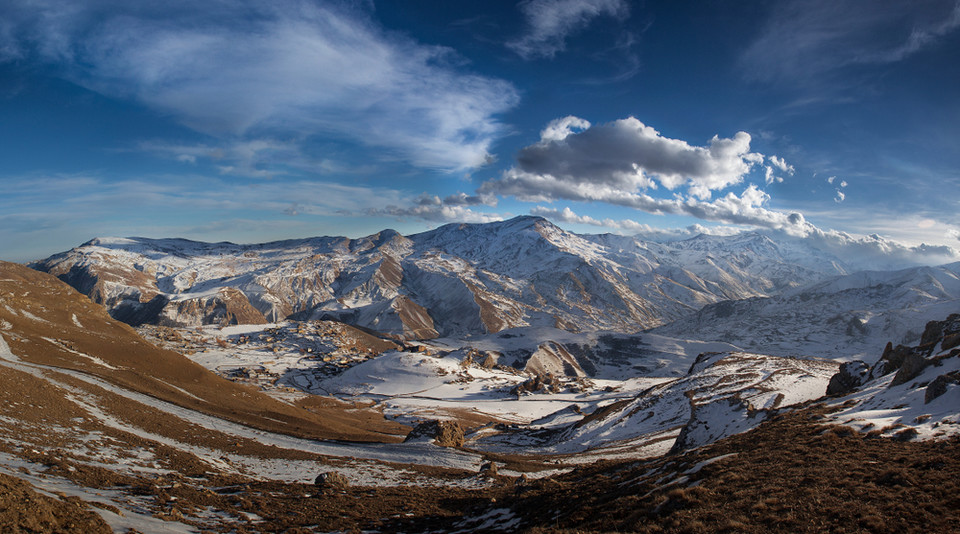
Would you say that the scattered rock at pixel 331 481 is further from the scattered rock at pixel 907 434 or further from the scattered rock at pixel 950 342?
the scattered rock at pixel 950 342

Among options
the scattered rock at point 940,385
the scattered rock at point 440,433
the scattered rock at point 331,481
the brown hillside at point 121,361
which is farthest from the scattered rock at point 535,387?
the scattered rock at point 940,385

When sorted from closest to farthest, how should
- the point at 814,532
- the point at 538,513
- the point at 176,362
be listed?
the point at 814,532, the point at 538,513, the point at 176,362

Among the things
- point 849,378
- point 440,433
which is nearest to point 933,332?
point 849,378

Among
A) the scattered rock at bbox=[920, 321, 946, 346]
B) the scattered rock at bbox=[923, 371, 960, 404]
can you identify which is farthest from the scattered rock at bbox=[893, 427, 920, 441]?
the scattered rock at bbox=[920, 321, 946, 346]

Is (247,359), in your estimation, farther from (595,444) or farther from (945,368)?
(945,368)

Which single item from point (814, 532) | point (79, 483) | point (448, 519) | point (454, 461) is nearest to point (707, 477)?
point (814, 532)

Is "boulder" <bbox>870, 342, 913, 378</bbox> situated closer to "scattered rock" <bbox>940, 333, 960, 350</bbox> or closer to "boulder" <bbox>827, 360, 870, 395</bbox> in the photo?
"boulder" <bbox>827, 360, 870, 395</bbox>
